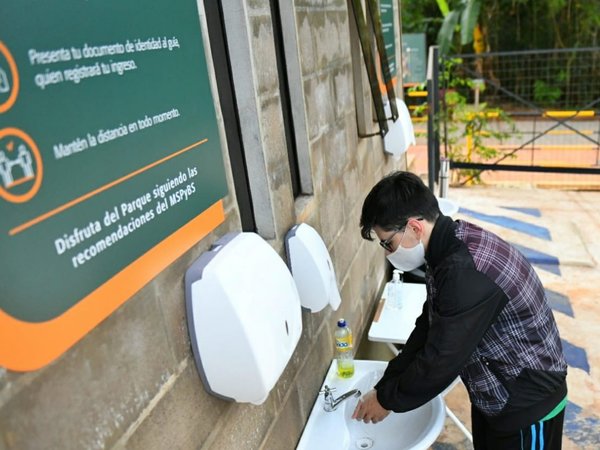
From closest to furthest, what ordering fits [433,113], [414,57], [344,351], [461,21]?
[344,351] < [433,113] < [414,57] < [461,21]

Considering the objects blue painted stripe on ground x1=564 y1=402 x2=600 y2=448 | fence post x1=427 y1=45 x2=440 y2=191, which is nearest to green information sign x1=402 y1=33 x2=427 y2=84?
fence post x1=427 y1=45 x2=440 y2=191

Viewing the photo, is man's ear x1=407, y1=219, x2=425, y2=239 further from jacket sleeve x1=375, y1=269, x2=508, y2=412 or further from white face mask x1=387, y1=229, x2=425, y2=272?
jacket sleeve x1=375, y1=269, x2=508, y2=412

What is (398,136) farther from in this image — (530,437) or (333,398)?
(530,437)

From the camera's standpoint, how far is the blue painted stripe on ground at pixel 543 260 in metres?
5.14

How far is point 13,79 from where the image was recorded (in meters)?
0.80

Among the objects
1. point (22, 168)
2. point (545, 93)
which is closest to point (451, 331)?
point (22, 168)

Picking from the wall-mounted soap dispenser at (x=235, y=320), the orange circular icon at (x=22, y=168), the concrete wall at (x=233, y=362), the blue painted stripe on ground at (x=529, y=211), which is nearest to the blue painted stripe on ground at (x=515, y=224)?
the blue painted stripe on ground at (x=529, y=211)

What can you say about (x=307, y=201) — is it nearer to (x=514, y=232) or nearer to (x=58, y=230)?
(x=58, y=230)

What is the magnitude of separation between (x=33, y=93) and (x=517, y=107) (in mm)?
14493

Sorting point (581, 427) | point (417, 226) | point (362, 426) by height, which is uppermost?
point (417, 226)

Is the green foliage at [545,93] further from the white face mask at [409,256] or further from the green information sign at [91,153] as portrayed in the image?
the green information sign at [91,153]

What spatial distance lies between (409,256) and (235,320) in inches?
36.8

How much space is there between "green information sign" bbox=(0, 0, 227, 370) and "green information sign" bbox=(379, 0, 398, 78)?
110 inches

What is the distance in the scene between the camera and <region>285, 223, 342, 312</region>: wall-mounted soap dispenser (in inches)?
76.5
